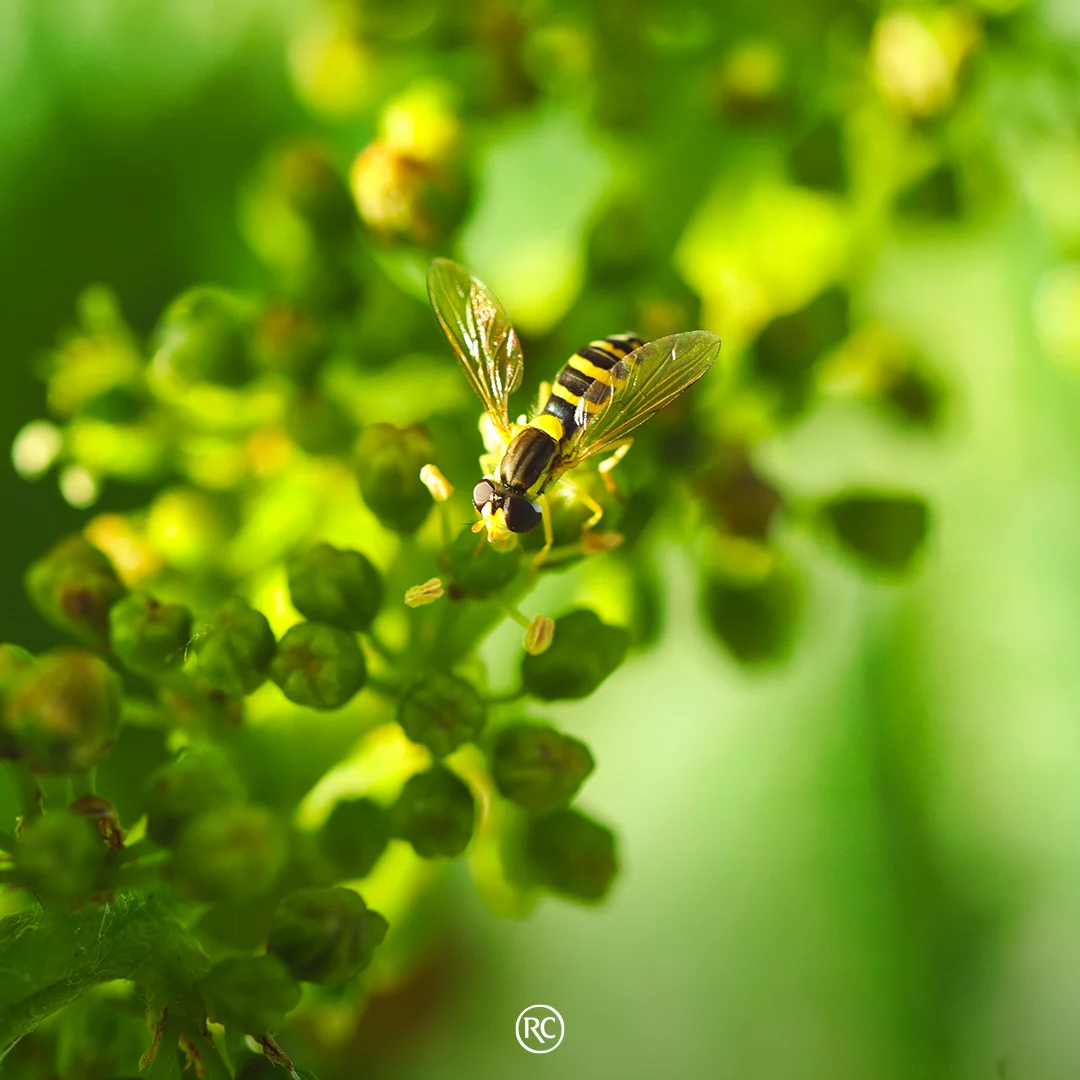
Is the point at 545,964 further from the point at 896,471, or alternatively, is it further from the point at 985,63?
the point at 985,63

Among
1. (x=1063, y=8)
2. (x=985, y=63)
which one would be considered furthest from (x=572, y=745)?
(x=1063, y=8)

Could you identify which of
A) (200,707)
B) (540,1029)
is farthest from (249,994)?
(540,1029)

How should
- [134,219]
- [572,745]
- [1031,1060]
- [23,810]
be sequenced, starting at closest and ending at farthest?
1. [23,810]
2. [572,745]
3. [1031,1060]
4. [134,219]

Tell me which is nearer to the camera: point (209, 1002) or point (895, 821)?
point (209, 1002)

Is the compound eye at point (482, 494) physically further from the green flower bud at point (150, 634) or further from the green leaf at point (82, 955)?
the green leaf at point (82, 955)

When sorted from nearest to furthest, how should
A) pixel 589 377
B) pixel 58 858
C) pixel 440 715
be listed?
pixel 58 858 → pixel 440 715 → pixel 589 377

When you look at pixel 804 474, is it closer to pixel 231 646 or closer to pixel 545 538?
pixel 545 538
